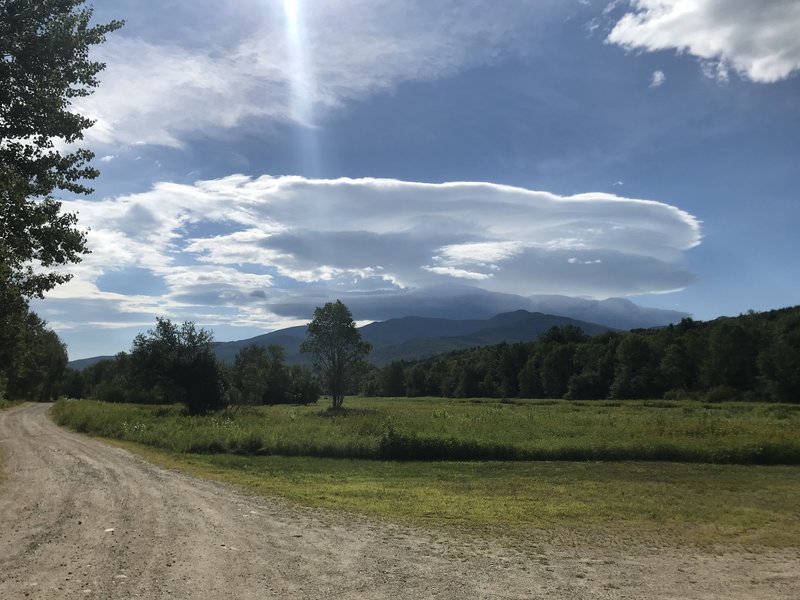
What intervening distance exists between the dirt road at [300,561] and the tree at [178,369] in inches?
1751

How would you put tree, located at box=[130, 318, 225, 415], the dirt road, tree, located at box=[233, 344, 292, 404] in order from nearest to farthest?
the dirt road, tree, located at box=[130, 318, 225, 415], tree, located at box=[233, 344, 292, 404]

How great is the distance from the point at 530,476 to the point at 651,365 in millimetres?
89708

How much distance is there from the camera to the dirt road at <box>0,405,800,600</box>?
7883mm

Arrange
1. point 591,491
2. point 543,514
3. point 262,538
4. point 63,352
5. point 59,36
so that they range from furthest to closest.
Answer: point 63,352
point 591,491
point 543,514
point 59,36
point 262,538

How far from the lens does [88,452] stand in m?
25.6

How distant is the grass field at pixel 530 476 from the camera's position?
506 inches

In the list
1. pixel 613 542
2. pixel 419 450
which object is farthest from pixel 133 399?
pixel 613 542

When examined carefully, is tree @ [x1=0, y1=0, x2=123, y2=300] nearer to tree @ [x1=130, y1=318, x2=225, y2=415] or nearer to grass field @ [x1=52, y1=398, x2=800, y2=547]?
grass field @ [x1=52, y1=398, x2=800, y2=547]

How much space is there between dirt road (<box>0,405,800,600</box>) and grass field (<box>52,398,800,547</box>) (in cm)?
148

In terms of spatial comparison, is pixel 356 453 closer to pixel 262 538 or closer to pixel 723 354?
pixel 262 538

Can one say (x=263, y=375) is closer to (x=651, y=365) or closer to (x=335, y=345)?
(x=335, y=345)

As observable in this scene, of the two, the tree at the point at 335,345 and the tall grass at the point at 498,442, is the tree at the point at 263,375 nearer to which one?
the tree at the point at 335,345

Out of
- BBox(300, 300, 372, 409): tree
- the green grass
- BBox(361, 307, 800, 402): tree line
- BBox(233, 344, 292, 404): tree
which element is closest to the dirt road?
the green grass

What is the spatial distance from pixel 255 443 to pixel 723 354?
8222 centimetres
